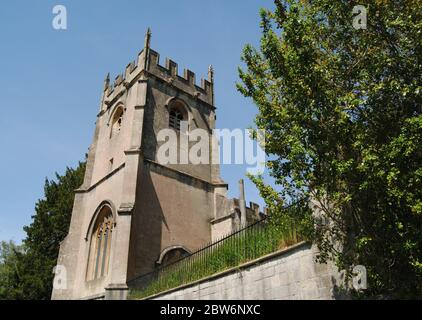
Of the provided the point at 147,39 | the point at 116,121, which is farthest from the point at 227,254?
the point at 147,39

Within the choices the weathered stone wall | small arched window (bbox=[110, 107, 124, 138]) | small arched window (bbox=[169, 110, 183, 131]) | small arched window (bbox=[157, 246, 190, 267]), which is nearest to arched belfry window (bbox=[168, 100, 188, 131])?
small arched window (bbox=[169, 110, 183, 131])

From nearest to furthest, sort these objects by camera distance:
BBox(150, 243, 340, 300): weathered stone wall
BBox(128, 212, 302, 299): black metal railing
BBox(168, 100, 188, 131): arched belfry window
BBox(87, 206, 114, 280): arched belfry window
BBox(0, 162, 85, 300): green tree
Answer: BBox(150, 243, 340, 300): weathered stone wall, BBox(128, 212, 302, 299): black metal railing, BBox(87, 206, 114, 280): arched belfry window, BBox(168, 100, 188, 131): arched belfry window, BBox(0, 162, 85, 300): green tree

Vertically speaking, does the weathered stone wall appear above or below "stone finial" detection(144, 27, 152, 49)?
Result: below

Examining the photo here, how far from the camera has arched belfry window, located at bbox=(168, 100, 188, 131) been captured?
70.3 ft

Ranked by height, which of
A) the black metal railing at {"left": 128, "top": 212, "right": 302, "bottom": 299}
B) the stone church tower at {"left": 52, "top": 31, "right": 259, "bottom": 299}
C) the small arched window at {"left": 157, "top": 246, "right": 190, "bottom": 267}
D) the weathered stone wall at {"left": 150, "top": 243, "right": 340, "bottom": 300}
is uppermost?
the stone church tower at {"left": 52, "top": 31, "right": 259, "bottom": 299}

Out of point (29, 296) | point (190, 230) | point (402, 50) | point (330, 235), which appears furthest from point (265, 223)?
point (29, 296)

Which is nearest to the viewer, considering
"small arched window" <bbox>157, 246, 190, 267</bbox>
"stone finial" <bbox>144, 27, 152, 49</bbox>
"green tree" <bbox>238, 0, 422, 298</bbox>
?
"green tree" <bbox>238, 0, 422, 298</bbox>

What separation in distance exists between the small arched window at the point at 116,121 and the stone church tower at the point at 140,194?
0.07 meters

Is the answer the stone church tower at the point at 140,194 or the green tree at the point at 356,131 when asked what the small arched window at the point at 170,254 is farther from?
the green tree at the point at 356,131

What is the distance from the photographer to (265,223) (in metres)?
10.1

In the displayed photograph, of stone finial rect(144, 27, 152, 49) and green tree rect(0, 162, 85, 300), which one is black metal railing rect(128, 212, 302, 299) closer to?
green tree rect(0, 162, 85, 300)

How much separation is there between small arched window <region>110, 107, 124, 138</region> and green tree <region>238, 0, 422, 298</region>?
15.2m

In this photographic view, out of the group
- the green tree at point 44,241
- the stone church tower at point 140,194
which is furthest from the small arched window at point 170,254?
the green tree at point 44,241

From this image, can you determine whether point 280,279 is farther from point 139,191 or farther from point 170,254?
point 139,191
